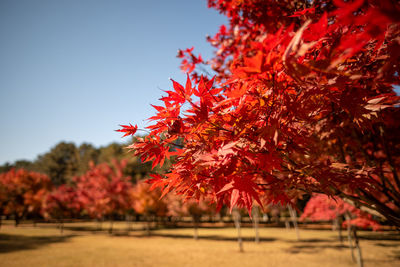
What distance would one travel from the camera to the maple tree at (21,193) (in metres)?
23.1

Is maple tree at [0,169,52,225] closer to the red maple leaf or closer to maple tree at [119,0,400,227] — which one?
the red maple leaf

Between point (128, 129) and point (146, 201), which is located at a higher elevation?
point (128, 129)

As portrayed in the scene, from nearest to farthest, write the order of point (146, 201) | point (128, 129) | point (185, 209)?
1. point (128, 129)
2. point (185, 209)
3. point (146, 201)

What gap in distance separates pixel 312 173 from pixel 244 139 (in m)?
0.68

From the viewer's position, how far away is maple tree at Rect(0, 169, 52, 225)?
23109mm

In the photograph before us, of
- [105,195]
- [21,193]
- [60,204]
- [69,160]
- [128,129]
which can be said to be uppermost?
[69,160]

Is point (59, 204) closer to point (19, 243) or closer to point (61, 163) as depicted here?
point (19, 243)

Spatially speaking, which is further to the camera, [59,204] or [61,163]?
[61,163]

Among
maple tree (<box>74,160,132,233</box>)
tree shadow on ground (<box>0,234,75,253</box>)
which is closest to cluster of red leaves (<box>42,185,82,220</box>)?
maple tree (<box>74,160,132,233</box>)

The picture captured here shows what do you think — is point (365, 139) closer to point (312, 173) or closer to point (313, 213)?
point (312, 173)

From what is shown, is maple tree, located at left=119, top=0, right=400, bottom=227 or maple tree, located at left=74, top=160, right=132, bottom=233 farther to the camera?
maple tree, located at left=74, top=160, right=132, bottom=233

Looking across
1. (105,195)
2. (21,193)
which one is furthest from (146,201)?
(21,193)

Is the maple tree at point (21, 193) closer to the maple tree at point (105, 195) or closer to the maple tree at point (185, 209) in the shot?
the maple tree at point (105, 195)

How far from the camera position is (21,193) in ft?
78.7
